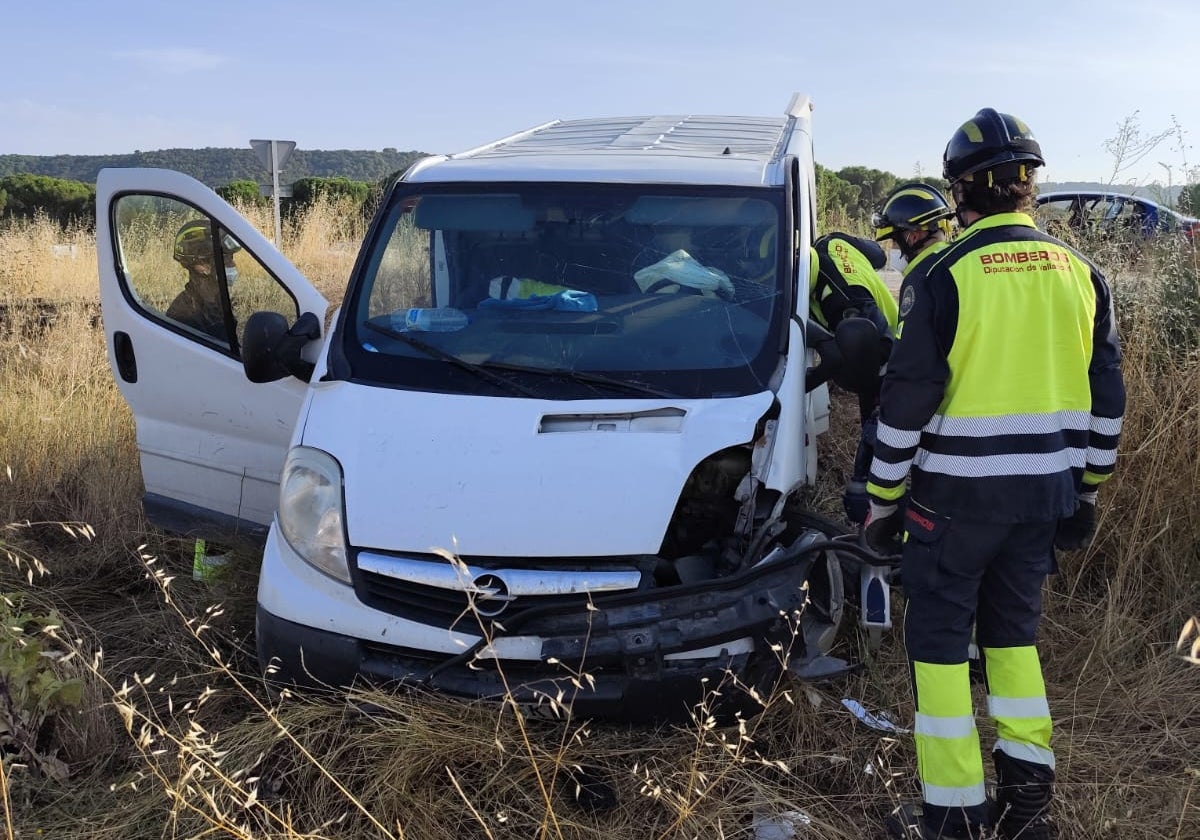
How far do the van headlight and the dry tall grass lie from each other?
0.38 metres

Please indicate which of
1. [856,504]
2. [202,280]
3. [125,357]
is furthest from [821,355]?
[125,357]

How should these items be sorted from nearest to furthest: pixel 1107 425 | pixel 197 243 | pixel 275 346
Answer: pixel 1107 425
pixel 275 346
pixel 197 243

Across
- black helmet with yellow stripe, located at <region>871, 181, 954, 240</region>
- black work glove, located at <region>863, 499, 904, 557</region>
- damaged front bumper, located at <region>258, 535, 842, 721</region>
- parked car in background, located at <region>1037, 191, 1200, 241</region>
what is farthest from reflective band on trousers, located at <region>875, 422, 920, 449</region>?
parked car in background, located at <region>1037, 191, 1200, 241</region>

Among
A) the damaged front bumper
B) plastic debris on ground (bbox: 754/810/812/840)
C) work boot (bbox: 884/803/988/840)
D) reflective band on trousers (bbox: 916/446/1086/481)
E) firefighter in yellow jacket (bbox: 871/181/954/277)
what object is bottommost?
plastic debris on ground (bbox: 754/810/812/840)

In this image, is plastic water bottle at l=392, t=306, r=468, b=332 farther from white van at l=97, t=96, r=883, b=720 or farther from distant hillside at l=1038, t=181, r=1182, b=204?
distant hillside at l=1038, t=181, r=1182, b=204

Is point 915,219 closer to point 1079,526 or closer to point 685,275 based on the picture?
point 685,275

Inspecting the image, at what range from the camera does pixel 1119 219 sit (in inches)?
220

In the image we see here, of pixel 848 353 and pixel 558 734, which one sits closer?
pixel 558 734

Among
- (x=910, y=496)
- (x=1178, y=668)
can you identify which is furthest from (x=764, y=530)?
(x=1178, y=668)

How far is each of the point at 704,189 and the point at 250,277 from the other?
1977mm

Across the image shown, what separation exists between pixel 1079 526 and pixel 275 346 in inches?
114

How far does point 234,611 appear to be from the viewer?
13.6 ft

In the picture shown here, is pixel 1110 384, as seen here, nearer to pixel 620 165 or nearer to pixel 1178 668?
pixel 1178 668

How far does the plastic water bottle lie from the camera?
3.65 metres
